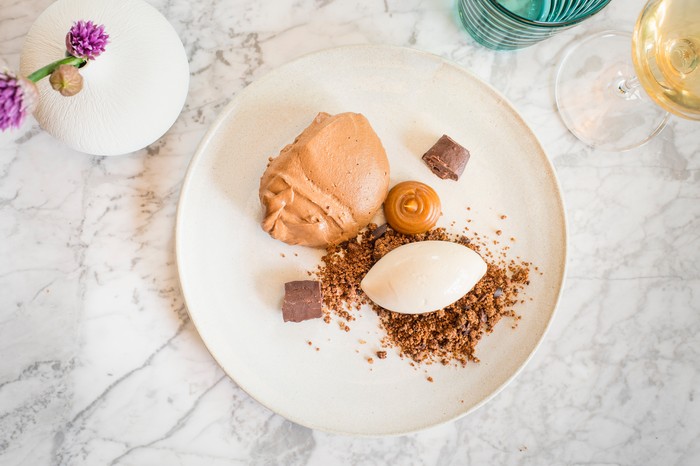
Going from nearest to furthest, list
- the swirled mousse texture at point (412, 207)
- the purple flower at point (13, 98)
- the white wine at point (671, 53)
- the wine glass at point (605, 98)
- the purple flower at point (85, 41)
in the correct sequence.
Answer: the purple flower at point (13, 98)
the purple flower at point (85, 41)
the white wine at point (671, 53)
the swirled mousse texture at point (412, 207)
the wine glass at point (605, 98)

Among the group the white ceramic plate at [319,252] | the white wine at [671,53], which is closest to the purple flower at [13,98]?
the white ceramic plate at [319,252]

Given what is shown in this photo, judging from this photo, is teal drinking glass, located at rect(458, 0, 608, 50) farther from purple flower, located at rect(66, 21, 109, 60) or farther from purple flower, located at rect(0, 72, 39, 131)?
purple flower, located at rect(0, 72, 39, 131)

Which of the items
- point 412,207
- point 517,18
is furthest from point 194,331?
point 517,18

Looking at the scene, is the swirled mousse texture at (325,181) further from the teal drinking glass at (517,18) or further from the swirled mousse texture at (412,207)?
the teal drinking glass at (517,18)

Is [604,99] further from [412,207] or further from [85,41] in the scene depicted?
[85,41]

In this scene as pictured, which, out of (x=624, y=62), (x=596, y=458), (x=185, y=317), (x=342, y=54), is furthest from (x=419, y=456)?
(x=624, y=62)

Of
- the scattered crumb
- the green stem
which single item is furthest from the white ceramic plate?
the green stem
